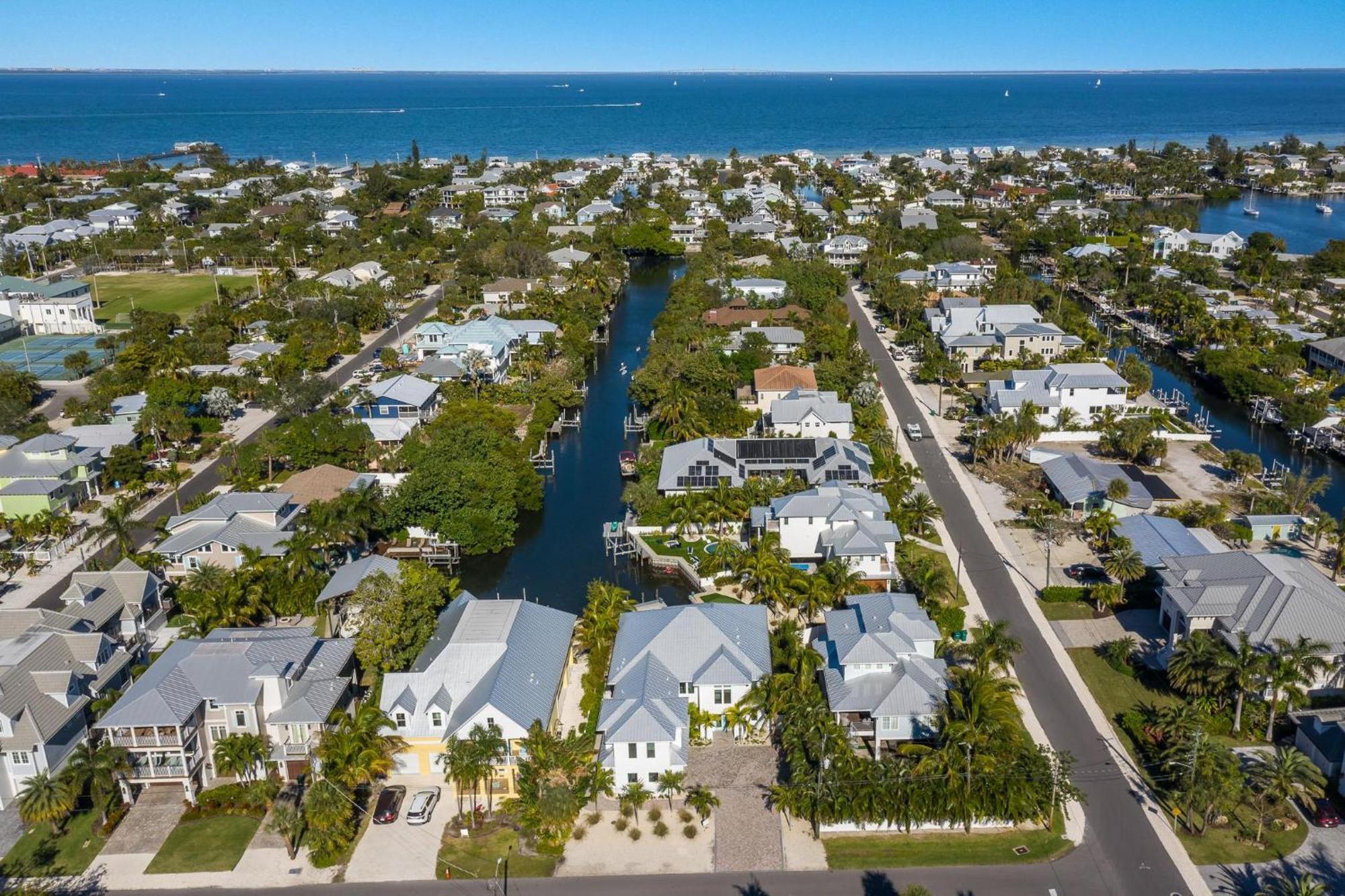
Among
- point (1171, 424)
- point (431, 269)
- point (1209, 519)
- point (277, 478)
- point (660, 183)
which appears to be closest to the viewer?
point (1209, 519)

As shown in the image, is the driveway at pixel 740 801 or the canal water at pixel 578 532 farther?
the canal water at pixel 578 532

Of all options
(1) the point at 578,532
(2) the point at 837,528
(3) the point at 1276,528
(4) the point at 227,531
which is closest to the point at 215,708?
(4) the point at 227,531

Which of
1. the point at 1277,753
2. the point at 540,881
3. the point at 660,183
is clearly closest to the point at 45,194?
the point at 660,183

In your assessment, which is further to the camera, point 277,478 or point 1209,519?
point 277,478

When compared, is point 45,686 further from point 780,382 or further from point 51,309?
point 51,309

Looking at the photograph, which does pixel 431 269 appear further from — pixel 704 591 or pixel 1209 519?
pixel 1209 519

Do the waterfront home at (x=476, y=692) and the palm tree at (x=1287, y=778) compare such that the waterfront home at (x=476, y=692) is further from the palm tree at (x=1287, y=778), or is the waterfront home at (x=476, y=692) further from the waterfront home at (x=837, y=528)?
the palm tree at (x=1287, y=778)

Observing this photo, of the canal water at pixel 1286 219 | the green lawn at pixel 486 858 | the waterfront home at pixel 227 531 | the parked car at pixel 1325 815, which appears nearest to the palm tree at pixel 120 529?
the waterfront home at pixel 227 531
